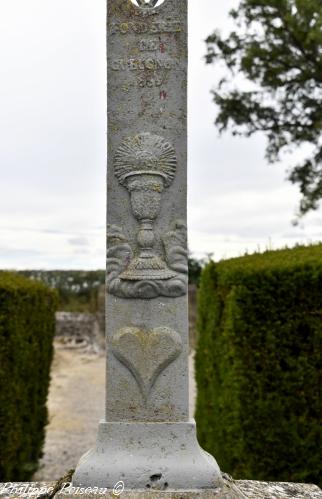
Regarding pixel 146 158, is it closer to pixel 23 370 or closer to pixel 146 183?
pixel 146 183

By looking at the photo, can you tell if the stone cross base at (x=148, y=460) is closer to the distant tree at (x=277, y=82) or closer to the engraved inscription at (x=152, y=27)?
the engraved inscription at (x=152, y=27)

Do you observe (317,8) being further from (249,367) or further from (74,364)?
(74,364)

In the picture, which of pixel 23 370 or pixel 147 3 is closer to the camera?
pixel 147 3

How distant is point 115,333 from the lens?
131 inches

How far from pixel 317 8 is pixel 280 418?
9.25 meters

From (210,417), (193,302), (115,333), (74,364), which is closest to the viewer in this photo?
(115,333)

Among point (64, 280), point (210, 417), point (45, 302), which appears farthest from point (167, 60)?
point (64, 280)

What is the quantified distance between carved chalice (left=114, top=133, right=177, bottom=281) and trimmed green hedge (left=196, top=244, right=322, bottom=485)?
156 cm

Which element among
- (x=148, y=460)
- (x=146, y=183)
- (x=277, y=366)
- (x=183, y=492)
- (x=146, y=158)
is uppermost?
(x=146, y=158)

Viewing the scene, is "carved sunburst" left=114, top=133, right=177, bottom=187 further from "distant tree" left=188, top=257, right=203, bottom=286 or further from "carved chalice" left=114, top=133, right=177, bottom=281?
"distant tree" left=188, top=257, right=203, bottom=286

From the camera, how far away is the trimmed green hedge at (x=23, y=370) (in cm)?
565

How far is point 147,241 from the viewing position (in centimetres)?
329

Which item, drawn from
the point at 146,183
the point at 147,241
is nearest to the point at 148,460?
the point at 147,241

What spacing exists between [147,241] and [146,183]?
1.03 ft
